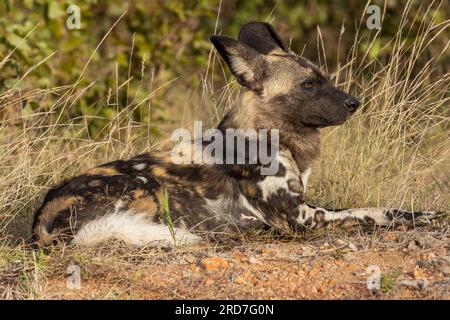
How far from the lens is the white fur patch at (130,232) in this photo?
13.9 ft

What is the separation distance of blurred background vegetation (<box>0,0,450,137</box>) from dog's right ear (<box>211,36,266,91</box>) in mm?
1069

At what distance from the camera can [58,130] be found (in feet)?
21.6

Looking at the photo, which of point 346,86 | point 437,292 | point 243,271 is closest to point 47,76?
point 346,86

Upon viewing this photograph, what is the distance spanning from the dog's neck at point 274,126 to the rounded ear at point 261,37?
393 millimetres

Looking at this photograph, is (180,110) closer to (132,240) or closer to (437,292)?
(132,240)

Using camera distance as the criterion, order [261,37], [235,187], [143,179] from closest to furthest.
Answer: [143,179]
[235,187]
[261,37]

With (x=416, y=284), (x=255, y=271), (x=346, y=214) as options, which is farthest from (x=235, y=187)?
(x=416, y=284)

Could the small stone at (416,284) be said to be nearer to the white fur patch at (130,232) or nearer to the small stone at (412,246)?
the small stone at (412,246)

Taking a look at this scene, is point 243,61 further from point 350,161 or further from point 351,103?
point 350,161

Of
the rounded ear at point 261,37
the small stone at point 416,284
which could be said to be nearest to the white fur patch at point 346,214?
the small stone at point 416,284

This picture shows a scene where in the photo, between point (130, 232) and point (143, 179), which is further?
point (143, 179)

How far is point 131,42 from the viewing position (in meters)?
7.80

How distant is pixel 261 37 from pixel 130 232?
1.51 m

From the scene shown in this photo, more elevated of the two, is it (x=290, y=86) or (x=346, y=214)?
(x=290, y=86)
